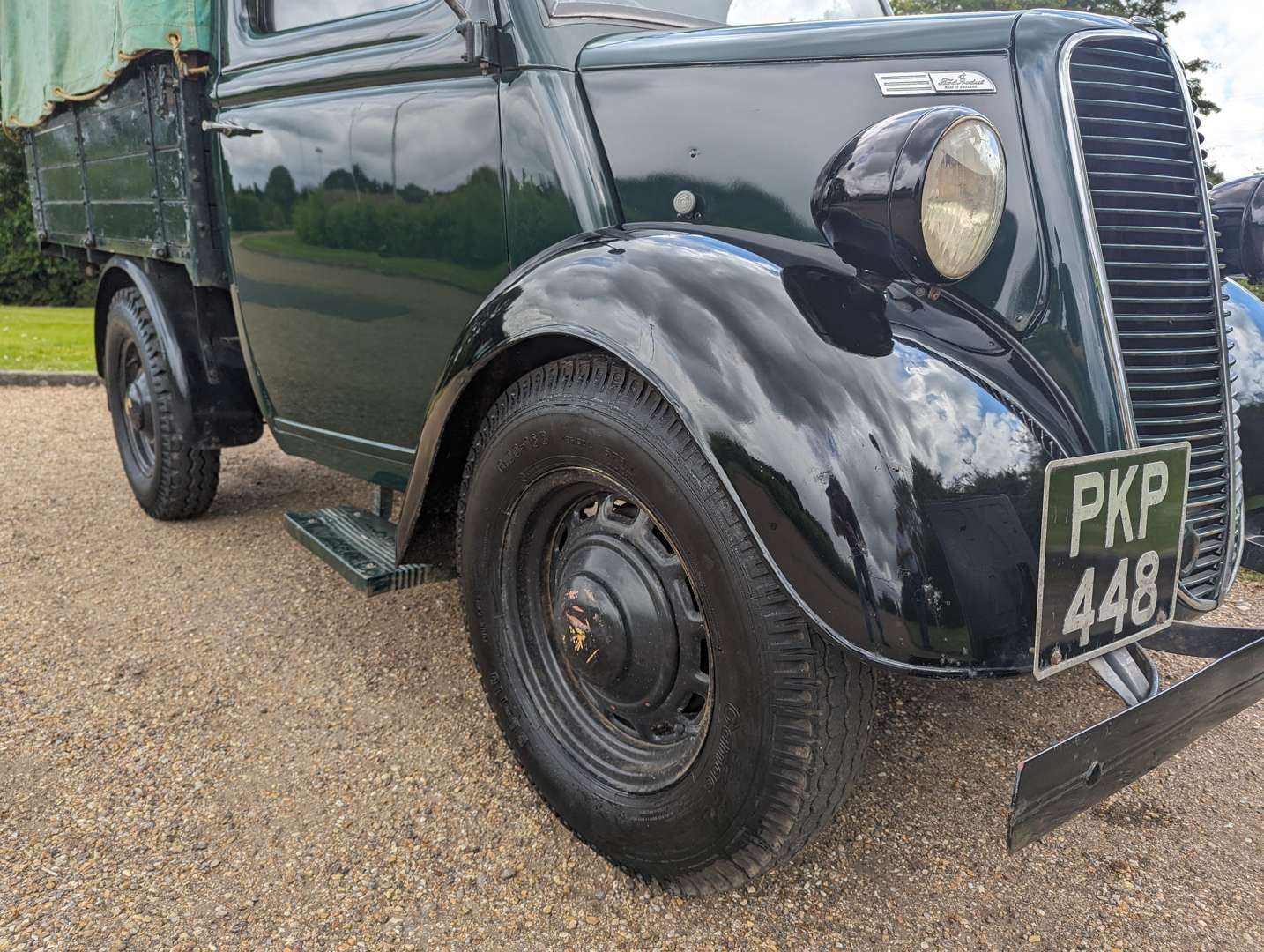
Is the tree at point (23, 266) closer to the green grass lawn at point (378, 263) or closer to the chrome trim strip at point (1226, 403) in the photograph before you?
the green grass lawn at point (378, 263)

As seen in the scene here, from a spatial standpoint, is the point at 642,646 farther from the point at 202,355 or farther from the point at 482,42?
the point at 202,355

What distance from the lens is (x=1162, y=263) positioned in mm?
1785

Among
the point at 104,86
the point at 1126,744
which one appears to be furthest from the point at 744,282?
the point at 104,86

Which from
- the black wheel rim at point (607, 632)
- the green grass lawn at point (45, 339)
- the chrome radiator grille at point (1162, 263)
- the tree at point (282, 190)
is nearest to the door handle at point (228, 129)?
the tree at point (282, 190)

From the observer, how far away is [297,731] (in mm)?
2395

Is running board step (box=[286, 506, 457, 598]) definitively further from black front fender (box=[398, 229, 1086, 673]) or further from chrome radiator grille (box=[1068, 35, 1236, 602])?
chrome radiator grille (box=[1068, 35, 1236, 602])

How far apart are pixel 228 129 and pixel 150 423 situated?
1.45 m

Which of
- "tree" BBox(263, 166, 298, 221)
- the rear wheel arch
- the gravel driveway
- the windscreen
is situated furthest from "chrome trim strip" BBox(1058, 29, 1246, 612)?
the rear wheel arch

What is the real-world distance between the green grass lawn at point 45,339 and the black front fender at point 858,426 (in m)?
7.25

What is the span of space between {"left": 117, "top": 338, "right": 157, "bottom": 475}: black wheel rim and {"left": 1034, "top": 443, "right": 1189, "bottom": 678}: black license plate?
3.30 metres

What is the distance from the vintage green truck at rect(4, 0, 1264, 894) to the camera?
143 cm

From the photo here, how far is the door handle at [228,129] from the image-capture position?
9.30 feet

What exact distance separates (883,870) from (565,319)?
124 centimetres

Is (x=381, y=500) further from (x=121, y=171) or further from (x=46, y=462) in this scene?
(x=46, y=462)
